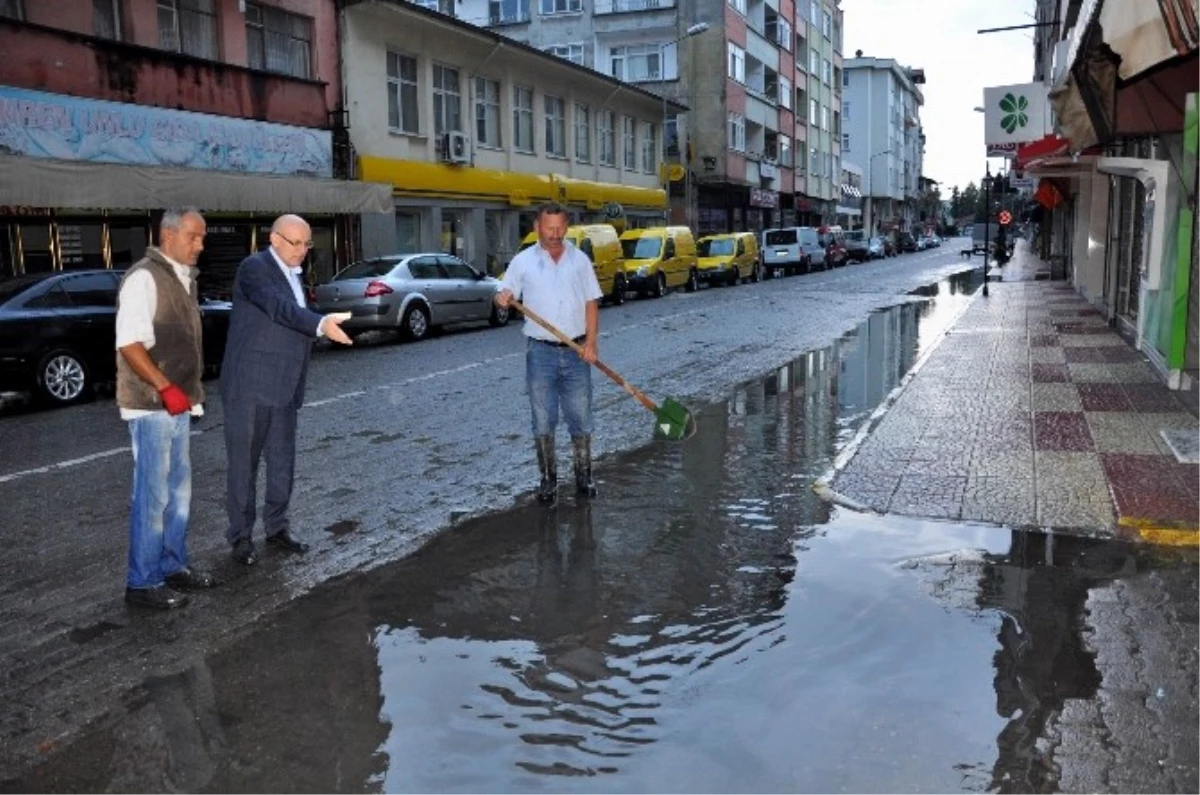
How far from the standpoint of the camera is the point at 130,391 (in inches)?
202

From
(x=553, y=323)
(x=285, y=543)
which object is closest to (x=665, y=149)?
(x=553, y=323)

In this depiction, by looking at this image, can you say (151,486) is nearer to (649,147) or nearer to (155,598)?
(155,598)

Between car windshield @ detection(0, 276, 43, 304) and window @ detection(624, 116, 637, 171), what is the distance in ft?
102

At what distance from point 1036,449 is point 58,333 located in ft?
34.2

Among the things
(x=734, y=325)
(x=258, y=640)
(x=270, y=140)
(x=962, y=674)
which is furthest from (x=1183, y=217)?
(x=270, y=140)

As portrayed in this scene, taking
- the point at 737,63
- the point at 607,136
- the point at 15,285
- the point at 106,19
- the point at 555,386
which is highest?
the point at 737,63

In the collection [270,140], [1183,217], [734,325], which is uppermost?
[270,140]

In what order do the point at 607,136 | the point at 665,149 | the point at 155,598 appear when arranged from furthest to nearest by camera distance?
1. the point at 665,149
2. the point at 607,136
3. the point at 155,598

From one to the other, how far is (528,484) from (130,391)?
10.5ft

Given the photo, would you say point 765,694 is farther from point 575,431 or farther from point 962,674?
point 575,431

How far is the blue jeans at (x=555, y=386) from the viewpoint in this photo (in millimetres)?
7008

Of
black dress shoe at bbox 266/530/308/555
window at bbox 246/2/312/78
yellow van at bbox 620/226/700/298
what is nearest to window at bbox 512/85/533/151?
yellow van at bbox 620/226/700/298

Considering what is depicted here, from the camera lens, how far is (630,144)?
42.4m

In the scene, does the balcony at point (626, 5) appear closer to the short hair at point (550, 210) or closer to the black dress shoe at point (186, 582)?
the short hair at point (550, 210)
